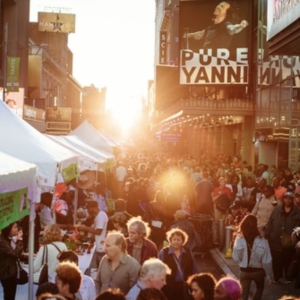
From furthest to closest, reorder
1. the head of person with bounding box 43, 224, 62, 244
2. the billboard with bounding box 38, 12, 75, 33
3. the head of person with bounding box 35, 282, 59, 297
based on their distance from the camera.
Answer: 1. the billboard with bounding box 38, 12, 75, 33
2. the head of person with bounding box 43, 224, 62, 244
3. the head of person with bounding box 35, 282, 59, 297

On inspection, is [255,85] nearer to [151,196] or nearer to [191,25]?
[191,25]

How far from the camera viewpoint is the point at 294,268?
12.1 meters

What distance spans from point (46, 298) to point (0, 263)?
11.6ft

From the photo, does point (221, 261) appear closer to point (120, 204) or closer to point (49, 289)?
point (120, 204)

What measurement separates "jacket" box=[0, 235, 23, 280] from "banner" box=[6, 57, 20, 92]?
28.3 m

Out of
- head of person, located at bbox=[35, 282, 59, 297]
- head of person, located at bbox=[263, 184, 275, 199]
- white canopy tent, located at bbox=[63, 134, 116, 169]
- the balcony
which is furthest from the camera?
the balcony

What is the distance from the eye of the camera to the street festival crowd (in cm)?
662

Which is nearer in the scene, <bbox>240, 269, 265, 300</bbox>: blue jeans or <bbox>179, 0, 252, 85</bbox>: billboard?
<bbox>240, 269, 265, 300</bbox>: blue jeans

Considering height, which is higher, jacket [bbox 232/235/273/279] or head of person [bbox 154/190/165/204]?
head of person [bbox 154/190/165/204]

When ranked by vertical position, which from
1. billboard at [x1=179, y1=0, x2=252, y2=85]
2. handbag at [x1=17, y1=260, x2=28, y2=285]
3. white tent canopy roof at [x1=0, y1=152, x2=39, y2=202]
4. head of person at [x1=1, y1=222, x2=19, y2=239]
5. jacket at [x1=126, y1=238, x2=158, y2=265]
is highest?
billboard at [x1=179, y1=0, x2=252, y2=85]

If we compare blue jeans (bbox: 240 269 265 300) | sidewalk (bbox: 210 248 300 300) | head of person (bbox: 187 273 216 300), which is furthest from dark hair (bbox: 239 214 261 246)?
head of person (bbox: 187 273 216 300)

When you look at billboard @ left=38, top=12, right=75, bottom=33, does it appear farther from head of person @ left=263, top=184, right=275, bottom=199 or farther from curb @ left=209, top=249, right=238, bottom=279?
head of person @ left=263, top=184, right=275, bottom=199

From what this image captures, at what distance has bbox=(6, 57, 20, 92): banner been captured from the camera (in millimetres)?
36156

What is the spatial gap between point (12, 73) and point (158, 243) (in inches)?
968
